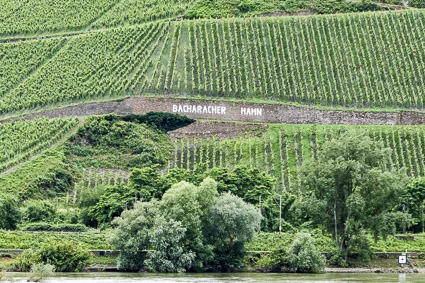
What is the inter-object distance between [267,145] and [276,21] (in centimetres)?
2622

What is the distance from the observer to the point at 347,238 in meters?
85.5

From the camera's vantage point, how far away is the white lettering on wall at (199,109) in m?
116

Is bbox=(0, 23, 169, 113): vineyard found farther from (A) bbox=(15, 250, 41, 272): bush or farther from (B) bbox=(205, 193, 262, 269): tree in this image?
(A) bbox=(15, 250, 41, 272): bush

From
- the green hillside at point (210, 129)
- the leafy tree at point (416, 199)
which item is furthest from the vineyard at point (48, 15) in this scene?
the leafy tree at point (416, 199)

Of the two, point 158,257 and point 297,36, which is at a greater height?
point 297,36

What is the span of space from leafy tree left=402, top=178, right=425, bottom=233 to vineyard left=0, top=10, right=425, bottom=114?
23809mm

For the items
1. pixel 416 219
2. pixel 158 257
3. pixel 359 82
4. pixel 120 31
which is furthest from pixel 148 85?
pixel 158 257

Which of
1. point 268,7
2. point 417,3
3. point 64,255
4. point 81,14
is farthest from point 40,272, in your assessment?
point 417,3

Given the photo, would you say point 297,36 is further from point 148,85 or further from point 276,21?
point 148,85

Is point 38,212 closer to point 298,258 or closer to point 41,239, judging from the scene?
point 41,239

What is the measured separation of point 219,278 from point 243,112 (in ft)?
143

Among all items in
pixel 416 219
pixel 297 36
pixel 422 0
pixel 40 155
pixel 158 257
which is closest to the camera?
pixel 158 257

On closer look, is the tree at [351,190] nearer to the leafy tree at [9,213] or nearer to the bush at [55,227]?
the bush at [55,227]

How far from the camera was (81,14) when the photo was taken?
140000 mm
